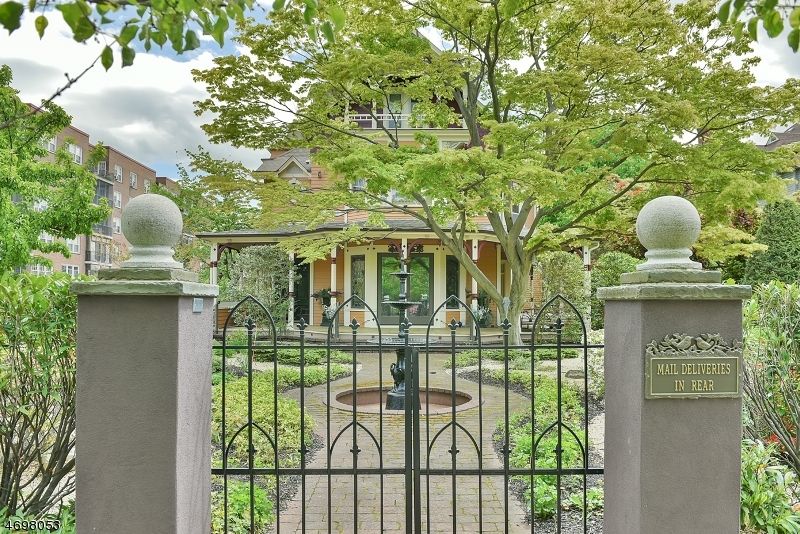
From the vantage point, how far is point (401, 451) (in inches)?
229

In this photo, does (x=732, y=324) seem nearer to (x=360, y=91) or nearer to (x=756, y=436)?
(x=756, y=436)

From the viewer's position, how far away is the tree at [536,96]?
8914mm

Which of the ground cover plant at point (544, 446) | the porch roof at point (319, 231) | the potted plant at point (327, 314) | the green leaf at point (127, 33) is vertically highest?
the porch roof at point (319, 231)

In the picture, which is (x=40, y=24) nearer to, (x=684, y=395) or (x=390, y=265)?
(x=684, y=395)

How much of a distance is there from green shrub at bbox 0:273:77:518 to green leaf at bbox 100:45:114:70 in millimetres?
1737

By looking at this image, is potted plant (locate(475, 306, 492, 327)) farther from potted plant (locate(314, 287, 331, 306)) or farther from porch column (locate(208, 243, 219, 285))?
porch column (locate(208, 243, 219, 285))

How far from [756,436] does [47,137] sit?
1518 centimetres

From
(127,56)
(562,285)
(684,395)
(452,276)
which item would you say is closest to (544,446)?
(684,395)

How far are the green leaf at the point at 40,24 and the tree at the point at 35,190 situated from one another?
1043cm

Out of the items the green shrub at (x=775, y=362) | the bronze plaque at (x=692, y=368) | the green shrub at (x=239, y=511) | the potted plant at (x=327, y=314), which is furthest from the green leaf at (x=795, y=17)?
the potted plant at (x=327, y=314)

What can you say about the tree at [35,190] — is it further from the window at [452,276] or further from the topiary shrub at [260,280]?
the window at [452,276]

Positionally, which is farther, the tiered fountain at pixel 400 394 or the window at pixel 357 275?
the window at pixel 357 275

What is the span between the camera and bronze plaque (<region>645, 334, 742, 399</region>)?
2744 mm

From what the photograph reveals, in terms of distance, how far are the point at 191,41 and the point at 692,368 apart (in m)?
2.84
